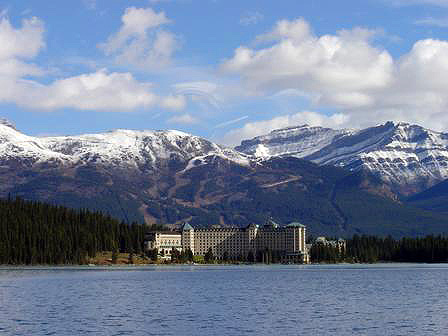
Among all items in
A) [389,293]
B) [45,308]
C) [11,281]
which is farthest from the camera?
[11,281]

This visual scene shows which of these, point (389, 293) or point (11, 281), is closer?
point (389, 293)

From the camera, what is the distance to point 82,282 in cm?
18325

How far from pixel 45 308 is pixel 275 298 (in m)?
39.0

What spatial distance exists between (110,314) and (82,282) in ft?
243

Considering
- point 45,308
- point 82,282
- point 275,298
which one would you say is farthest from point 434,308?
point 82,282

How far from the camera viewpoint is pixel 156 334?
303 feet

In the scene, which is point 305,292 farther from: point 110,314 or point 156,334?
point 156,334

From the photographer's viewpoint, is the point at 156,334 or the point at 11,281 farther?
the point at 11,281

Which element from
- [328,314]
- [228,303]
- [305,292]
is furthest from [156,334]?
[305,292]

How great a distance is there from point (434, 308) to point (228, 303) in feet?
97.3

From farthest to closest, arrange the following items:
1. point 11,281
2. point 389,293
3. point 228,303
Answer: point 11,281 < point 389,293 < point 228,303

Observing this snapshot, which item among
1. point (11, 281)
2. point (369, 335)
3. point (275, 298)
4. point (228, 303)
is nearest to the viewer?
point (369, 335)

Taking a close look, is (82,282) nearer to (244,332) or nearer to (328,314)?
(328,314)

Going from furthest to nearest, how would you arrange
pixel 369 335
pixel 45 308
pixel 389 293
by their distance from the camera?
pixel 389 293 → pixel 45 308 → pixel 369 335
